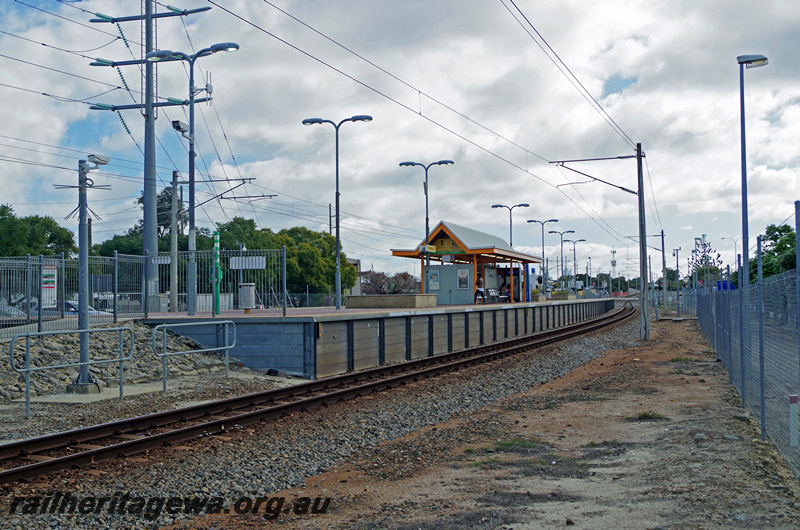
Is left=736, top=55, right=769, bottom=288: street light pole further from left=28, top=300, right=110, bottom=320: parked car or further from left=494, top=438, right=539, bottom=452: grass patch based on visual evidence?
left=28, top=300, right=110, bottom=320: parked car

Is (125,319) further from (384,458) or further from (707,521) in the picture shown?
(707,521)

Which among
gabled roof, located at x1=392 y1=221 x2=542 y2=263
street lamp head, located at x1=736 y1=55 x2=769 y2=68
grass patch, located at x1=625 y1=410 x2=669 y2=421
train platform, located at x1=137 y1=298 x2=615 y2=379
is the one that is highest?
→ street lamp head, located at x1=736 y1=55 x2=769 y2=68

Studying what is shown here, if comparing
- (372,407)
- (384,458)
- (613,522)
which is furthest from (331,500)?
(372,407)

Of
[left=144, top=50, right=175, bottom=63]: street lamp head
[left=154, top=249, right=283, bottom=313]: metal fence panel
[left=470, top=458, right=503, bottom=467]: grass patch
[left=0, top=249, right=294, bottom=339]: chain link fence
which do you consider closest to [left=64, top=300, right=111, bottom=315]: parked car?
[left=0, top=249, right=294, bottom=339]: chain link fence

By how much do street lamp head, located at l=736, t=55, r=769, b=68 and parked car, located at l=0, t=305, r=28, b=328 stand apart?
19.3 metres

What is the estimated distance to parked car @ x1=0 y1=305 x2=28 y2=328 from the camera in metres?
17.6

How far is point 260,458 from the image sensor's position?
8.91 meters

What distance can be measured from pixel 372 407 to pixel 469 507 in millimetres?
6455

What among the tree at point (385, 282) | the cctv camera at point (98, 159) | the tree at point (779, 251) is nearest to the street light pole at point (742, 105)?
the cctv camera at point (98, 159)

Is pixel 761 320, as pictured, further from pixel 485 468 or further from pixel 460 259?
pixel 460 259

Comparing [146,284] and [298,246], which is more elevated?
[298,246]

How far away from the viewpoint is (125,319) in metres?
19.7

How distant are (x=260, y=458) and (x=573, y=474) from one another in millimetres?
3717

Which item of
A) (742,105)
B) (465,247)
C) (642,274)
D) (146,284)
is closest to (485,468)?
(146,284)
